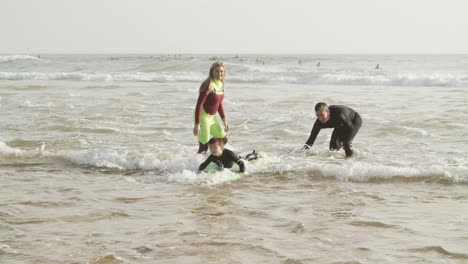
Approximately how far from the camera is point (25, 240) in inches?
203

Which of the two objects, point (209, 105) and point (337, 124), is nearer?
point (209, 105)

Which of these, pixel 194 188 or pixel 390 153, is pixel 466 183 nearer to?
pixel 390 153

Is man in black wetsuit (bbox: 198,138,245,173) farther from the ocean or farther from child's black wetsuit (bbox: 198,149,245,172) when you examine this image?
the ocean

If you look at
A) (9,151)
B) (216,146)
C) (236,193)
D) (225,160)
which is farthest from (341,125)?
(9,151)

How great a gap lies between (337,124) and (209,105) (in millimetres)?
2200

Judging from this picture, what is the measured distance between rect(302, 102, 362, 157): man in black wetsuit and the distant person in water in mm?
1512

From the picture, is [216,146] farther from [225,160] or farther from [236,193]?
[236,193]

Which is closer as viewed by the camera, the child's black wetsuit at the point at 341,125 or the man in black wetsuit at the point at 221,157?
the man in black wetsuit at the point at 221,157

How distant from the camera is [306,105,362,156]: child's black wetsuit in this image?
8.89m

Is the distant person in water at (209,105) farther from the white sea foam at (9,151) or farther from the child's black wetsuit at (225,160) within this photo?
the white sea foam at (9,151)

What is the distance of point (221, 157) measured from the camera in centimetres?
794

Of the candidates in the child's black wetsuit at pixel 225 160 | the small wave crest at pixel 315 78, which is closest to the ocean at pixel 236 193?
the child's black wetsuit at pixel 225 160

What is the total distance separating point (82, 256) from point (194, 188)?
9.42 feet

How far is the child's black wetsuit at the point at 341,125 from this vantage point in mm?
8891
